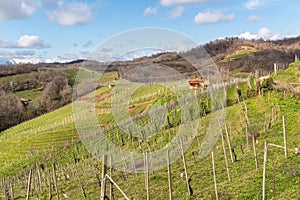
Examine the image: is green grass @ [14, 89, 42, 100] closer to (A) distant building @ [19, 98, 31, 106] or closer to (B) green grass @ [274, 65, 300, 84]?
(A) distant building @ [19, 98, 31, 106]

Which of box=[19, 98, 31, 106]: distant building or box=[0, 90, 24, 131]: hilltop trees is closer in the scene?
box=[0, 90, 24, 131]: hilltop trees

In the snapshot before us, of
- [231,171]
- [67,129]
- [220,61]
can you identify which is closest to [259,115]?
[231,171]

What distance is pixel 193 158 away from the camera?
68.3 feet

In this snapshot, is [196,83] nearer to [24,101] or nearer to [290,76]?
[290,76]

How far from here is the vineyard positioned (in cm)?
1349

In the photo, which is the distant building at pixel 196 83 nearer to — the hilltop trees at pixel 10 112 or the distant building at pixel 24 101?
the hilltop trees at pixel 10 112

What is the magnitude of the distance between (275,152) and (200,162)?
423 centimetres

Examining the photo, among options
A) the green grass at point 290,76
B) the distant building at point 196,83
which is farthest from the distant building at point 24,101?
the green grass at point 290,76

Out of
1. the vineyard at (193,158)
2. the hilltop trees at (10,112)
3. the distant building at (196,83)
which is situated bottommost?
the hilltop trees at (10,112)

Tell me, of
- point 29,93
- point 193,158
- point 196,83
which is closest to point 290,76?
point 196,83

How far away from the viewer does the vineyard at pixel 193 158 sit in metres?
13.5

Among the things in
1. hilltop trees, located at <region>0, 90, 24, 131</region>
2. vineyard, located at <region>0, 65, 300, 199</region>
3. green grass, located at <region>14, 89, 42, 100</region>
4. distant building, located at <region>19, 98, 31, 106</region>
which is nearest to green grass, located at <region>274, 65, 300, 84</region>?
vineyard, located at <region>0, 65, 300, 199</region>

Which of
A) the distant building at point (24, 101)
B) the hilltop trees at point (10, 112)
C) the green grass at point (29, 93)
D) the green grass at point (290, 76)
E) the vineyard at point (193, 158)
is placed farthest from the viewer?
the green grass at point (29, 93)

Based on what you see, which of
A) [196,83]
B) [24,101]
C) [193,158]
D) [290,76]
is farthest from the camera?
[24,101]
